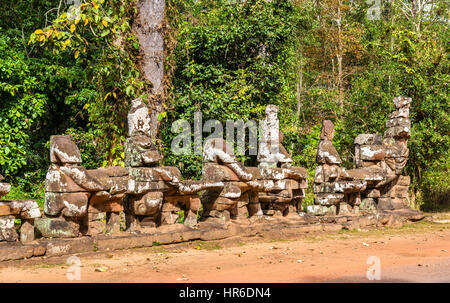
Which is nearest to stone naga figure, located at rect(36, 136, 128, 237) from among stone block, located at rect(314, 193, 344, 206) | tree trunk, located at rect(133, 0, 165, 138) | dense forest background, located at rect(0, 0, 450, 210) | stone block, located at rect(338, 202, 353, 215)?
dense forest background, located at rect(0, 0, 450, 210)

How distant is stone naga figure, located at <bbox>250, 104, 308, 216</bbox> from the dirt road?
96 cm

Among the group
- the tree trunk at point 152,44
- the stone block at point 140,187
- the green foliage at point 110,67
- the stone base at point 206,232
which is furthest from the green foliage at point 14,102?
the stone base at point 206,232

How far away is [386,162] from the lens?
12.9m

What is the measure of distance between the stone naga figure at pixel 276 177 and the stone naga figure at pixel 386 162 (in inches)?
66.6

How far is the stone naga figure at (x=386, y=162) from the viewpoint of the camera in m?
12.5

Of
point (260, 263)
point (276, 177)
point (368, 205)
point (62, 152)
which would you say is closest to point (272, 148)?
point (276, 177)

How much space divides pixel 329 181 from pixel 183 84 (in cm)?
562

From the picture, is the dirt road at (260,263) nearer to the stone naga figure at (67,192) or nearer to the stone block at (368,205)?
the stone naga figure at (67,192)

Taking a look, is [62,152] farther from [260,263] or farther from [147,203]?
[260,263]

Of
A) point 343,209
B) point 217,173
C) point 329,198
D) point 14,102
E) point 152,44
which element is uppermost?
point 152,44

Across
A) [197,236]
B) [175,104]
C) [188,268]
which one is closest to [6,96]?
[175,104]

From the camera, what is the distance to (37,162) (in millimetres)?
16016

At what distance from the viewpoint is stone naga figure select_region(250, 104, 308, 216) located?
34.8ft

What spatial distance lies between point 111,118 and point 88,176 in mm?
4961
